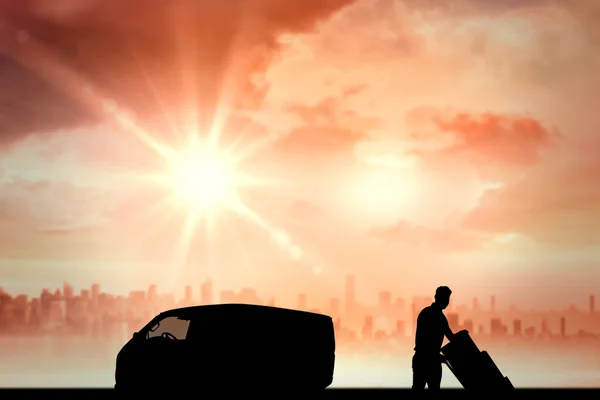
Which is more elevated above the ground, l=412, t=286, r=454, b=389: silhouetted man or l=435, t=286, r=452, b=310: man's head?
l=435, t=286, r=452, b=310: man's head

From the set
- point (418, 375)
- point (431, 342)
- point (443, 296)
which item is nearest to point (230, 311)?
point (418, 375)

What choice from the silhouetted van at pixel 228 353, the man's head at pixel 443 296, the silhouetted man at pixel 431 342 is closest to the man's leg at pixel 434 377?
the silhouetted man at pixel 431 342

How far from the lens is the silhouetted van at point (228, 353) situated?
1539 cm

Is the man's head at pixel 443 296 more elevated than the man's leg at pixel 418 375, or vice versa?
the man's head at pixel 443 296

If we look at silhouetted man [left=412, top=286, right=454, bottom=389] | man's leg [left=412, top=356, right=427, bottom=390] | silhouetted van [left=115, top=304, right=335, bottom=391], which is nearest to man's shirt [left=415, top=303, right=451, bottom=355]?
silhouetted man [left=412, top=286, right=454, bottom=389]

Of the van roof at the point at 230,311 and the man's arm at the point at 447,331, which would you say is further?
the van roof at the point at 230,311

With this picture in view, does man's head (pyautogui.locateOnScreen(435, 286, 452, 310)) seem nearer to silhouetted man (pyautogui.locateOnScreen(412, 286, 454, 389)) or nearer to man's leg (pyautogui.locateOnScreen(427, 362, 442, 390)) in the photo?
silhouetted man (pyautogui.locateOnScreen(412, 286, 454, 389))

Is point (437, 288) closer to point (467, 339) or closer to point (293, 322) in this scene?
point (467, 339)

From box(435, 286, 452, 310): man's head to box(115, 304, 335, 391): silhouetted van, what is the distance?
10.4 feet

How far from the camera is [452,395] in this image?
21.7m

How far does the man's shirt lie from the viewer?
13.6 m

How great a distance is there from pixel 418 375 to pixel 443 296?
1366 mm

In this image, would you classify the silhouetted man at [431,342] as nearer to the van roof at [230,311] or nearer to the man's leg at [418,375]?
the man's leg at [418,375]

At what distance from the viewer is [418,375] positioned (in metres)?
13.6
